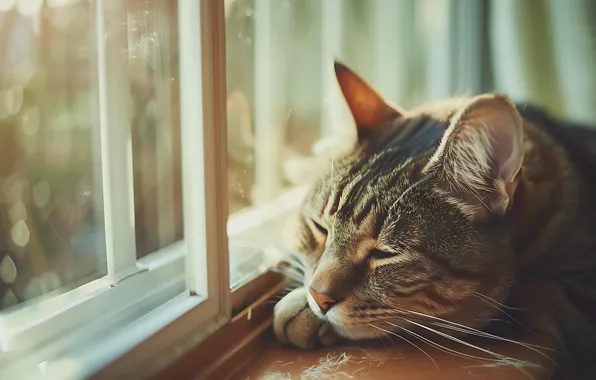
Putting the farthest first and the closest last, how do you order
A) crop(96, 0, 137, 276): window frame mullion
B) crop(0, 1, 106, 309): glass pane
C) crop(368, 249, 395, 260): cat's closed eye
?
crop(368, 249, 395, 260): cat's closed eye
crop(96, 0, 137, 276): window frame mullion
crop(0, 1, 106, 309): glass pane

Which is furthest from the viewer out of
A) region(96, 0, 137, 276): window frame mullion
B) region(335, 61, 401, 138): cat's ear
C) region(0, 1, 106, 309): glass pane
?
region(335, 61, 401, 138): cat's ear

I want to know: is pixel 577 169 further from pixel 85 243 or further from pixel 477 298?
pixel 85 243

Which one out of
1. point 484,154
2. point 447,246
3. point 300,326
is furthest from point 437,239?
point 300,326

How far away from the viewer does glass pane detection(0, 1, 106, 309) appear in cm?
57

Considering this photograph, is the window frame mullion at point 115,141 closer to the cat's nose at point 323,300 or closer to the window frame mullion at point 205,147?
the window frame mullion at point 205,147

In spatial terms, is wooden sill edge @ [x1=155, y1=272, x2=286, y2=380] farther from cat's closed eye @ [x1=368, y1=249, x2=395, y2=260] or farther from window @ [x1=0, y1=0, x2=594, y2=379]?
cat's closed eye @ [x1=368, y1=249, x2=395, y2=260]

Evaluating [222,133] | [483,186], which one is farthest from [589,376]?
[222,133]

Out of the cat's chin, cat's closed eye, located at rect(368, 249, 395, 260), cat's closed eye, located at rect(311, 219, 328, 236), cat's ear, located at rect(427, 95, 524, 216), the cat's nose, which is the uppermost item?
cat's ear, located at rect(427, 95, 524, 216)

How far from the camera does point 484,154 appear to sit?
79cm

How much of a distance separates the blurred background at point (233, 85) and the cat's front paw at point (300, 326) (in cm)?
20

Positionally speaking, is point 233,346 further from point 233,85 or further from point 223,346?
point 233,85

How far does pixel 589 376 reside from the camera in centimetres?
78

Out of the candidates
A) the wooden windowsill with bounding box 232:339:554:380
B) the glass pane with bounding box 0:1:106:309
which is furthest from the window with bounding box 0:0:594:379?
the wooden windowsill with bounding box 232:339:554:380

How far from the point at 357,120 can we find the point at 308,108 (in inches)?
9.6
